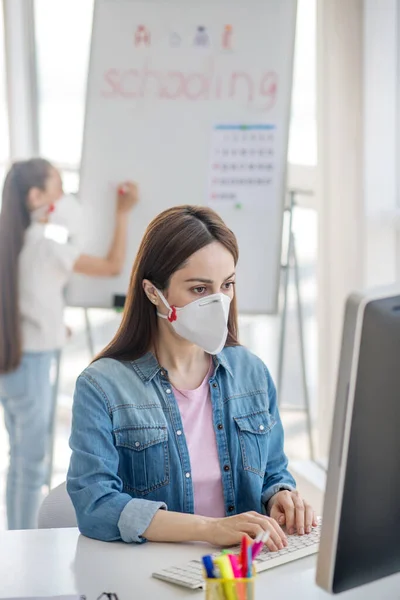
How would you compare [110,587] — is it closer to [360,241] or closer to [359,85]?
[360,241]

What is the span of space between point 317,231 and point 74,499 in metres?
1.86

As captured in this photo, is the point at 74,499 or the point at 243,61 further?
the point at 243,61

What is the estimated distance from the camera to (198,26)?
3012 millimetres

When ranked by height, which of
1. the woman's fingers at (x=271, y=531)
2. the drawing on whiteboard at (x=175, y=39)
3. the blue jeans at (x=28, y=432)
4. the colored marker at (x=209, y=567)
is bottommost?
the blue jeans at (x=28, y=432)

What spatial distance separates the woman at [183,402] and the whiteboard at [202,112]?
1255 millimetres

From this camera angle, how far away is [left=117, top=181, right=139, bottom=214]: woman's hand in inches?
121

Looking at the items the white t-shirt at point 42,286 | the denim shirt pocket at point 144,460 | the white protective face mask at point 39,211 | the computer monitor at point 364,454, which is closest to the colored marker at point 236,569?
the computer monitor at point 364,454

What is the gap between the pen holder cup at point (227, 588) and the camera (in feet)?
3.64

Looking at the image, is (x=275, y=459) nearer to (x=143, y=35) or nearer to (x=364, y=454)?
(x=364, y=454)

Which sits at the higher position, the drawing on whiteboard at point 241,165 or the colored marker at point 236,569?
the drawing on whiteboard at point 241,165

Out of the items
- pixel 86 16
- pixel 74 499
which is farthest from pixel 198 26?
pixel 74 499

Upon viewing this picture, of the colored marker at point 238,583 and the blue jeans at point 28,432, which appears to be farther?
the blue jeans at point 28,432

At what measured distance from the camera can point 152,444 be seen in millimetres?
1650

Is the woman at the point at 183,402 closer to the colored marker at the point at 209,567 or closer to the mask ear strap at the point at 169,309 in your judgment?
the mask ear strap at the point at 169,309
